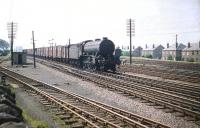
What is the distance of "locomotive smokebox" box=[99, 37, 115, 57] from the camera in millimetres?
31631

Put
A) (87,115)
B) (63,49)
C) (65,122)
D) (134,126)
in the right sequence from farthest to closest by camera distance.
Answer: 1. (63,49)
2. (87,115)
3. (65,122)
4. (134,126)

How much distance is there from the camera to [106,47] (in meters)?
31.9

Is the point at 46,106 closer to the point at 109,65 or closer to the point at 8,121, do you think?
the point at 8,121

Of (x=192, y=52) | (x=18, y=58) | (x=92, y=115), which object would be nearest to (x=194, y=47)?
(x=192, y=52)

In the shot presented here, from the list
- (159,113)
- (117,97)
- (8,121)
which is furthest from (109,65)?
(8,121)

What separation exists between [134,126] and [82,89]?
35.6 feet

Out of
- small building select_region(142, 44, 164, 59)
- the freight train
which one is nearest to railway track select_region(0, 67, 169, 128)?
the freight train

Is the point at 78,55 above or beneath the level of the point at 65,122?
above

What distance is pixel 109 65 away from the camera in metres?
31.6

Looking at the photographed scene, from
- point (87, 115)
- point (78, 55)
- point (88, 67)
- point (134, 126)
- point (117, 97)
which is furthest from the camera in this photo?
point (78, 55)

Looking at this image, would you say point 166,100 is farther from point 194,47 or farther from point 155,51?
point 155,51

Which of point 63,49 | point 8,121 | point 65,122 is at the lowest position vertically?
point 65,122

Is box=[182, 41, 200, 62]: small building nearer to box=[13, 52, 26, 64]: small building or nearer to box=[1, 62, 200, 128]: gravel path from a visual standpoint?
box=[13, 52, 26, 64]: small building

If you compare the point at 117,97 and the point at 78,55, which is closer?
the point at 117,97
